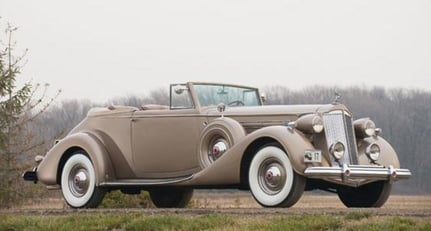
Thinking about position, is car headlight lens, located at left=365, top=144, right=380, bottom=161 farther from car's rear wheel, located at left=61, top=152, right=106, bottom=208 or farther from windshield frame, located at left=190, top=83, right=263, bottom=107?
car's rear wheel, located at left=61, top=152, right=106, bottom=208

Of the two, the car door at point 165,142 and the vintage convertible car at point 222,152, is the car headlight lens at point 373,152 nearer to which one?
the vintage convertible car at point 222,152

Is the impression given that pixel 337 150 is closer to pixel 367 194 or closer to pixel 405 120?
pixel 367 194

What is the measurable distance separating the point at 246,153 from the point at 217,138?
0.73 metres

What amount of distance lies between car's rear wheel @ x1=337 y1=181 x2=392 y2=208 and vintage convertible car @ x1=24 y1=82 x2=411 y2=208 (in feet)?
0.05

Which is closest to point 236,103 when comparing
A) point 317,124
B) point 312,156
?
point 317,124

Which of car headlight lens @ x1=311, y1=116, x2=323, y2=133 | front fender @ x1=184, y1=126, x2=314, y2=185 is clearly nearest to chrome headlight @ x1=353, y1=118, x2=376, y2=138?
car headlight lens @ x1=311, y1=116, x2=323, y2=133

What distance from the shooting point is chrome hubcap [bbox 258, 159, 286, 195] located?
11000 millimetres

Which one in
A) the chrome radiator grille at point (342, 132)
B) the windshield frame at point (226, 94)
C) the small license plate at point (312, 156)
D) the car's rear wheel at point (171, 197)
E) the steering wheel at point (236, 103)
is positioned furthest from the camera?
the car's rear wheel at point (171, 197)

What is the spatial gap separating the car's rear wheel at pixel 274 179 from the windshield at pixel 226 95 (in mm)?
2064

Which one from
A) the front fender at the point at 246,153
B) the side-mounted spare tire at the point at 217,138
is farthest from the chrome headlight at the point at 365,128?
the side-mounted spare tire at the point at 217,138

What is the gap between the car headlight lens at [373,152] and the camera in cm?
1173

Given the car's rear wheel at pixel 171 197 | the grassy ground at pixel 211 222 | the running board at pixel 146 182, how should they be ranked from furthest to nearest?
the car's rear wheel at pixel 171 197 → the running board at pixel 146 182 → the grassy ground at pixel 211 222

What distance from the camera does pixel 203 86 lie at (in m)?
13.3

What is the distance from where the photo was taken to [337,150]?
36.7ft
